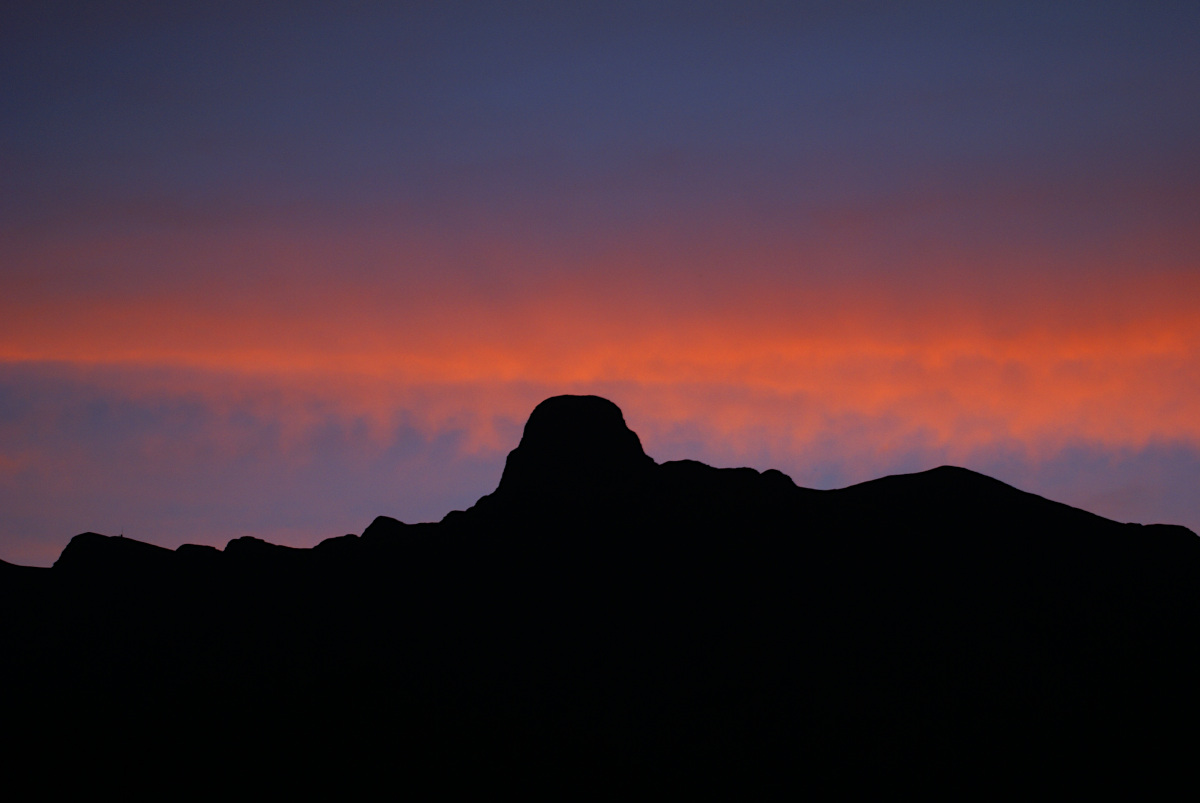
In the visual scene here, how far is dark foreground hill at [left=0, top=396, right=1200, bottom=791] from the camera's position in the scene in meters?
61.8

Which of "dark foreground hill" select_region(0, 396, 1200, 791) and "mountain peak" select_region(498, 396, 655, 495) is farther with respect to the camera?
"mountain peak" select_region(498, 396, 655, 495)

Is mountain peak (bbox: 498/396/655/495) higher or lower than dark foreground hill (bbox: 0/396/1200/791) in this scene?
higher

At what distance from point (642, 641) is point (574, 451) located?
20980 mm

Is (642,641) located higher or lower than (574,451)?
lower

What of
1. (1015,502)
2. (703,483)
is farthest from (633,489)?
(1015,502)

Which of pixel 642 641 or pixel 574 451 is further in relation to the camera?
pixel 574 451

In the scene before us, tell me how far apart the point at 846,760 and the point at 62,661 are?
165 ft

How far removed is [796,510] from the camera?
79875mm

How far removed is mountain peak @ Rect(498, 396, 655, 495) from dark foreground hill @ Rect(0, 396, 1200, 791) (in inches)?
16.5

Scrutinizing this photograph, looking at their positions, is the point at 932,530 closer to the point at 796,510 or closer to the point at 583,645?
the point at 796,510

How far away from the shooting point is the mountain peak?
8600 cm

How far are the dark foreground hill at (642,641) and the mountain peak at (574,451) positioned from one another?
42 centimetres

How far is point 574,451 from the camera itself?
87312 millimetres

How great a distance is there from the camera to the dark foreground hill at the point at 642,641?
2432 inches
